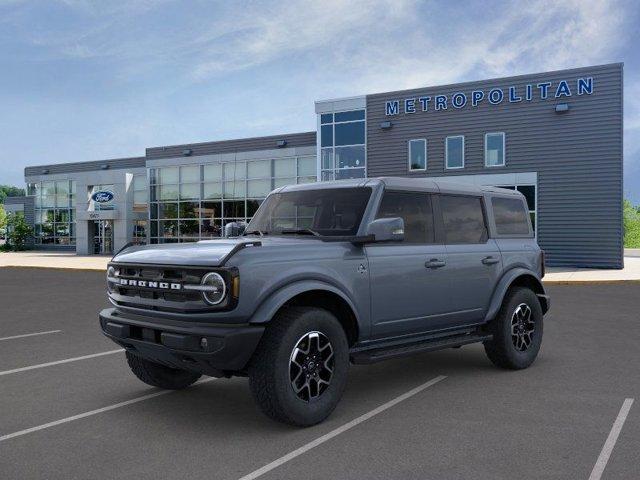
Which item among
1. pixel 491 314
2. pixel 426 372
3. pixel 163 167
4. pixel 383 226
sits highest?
pixel 163 167

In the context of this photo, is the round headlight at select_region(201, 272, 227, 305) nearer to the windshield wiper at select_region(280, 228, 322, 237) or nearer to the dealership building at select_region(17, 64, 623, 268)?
the windshield wiper at select_region(280, 228, 322, 237)

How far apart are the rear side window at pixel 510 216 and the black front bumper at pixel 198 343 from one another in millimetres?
3643

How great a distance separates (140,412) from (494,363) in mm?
3826

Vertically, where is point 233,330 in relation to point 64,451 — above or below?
above

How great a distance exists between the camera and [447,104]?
2728 centimetres

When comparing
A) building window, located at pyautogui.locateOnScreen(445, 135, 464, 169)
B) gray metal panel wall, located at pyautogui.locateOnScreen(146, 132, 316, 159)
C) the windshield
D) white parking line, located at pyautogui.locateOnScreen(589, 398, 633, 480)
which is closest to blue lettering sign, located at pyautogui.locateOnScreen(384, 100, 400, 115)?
building window, located at pyautogui.locateOnScreen(445, 135, 464, 169)

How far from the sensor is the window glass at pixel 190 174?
38.2 metres

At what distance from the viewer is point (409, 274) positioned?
5.65 m

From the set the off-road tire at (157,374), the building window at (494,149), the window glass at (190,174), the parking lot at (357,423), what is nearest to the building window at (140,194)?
the window glass at (190,174)

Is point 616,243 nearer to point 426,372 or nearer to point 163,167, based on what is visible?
point 426,372

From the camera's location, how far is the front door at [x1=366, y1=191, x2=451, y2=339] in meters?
5.41

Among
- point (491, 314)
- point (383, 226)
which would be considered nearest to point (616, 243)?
point (491, 314)

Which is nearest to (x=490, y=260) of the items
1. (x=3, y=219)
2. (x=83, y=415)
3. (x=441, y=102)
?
(x=83, y=415)

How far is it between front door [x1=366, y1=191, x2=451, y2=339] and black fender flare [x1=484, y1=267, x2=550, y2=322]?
0.74 meters
